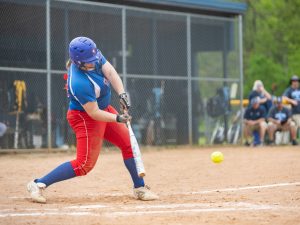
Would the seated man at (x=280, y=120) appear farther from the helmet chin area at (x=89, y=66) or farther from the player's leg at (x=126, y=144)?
the helmet chin area at (x=89, y=66)

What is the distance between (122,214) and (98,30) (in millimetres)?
10010

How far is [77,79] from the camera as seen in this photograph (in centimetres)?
641

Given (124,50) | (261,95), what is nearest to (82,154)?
(124,50)

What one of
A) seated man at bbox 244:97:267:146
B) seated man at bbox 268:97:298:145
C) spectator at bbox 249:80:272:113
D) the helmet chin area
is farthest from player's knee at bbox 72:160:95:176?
seated man at bbox 268:97:298:145

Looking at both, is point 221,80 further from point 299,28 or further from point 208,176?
point 299,28

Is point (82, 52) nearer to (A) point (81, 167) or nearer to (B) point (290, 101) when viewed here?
(A) point (81, 167)

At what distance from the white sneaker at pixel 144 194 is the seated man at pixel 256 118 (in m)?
9.86

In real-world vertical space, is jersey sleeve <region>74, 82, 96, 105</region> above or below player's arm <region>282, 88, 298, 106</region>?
above

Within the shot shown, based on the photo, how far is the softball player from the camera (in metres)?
6.36

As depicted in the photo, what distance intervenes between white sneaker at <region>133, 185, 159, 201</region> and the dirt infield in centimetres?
8

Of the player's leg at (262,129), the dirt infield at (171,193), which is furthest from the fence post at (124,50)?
the player's leg at (262,129)

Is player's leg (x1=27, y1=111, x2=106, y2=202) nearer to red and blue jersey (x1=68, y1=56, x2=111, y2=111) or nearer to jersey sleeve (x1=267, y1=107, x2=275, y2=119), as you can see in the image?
red and blue jersey (x1=68, y1=56, x2=111, y2=111)

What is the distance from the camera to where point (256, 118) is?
651 inches

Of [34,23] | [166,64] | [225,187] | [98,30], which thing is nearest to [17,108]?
[34,23]
